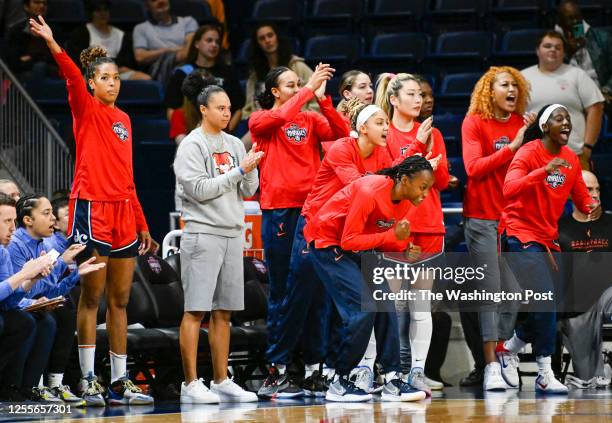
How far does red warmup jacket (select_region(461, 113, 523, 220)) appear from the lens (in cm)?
767

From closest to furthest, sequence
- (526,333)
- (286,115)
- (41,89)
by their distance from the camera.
A: (286,115) → (526,333) → (41,89)

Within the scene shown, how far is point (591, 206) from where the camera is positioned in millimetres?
7734

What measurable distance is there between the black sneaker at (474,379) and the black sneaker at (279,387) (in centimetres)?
124

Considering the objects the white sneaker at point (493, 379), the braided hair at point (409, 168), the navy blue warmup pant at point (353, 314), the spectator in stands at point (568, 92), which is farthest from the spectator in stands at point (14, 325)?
the spectator in stands at point (568, 92)

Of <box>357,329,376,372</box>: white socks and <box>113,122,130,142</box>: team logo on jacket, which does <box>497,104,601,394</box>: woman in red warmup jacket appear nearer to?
<box>357,329,376,372</box>: white socks

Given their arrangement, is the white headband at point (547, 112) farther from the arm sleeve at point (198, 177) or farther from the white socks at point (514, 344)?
the arm sleeve at point (198, 177)

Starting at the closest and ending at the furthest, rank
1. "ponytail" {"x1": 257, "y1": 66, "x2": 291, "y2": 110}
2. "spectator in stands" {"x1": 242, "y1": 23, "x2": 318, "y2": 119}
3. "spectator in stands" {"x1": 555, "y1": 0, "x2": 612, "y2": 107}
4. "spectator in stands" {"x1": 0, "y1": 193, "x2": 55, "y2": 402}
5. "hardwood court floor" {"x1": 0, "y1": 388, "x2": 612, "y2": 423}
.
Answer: "hardwood court floor" {"x1": 0, "y1": 388, "x2": 612, "y2": 423} < "spectator in stands" {"x1": 0, "y1": 193, "x2": 55, "y2": 402} < "ponytail" {"x1": 257, "y1": 66, "x2": 291, "y2": 110} < "spectator in stands" {"x1": 242, "y1": 23, "x2": 318, "y2": 119} < "spectator in stands" {"x1": 555, "y1": 0, "x2": 612, "y2": 107}

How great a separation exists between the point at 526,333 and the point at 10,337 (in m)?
3.18

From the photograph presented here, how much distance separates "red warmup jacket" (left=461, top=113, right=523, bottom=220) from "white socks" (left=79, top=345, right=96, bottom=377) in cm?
254

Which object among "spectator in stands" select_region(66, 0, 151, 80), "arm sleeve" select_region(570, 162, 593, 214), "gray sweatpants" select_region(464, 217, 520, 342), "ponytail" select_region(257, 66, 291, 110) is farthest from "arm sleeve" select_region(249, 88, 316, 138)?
"spectator in stands" select_region(66, 0, 151, 80)

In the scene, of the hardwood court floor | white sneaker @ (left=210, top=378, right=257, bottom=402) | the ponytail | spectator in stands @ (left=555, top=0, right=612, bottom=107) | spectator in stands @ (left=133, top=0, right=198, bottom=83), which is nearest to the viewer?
the hardwood court floor

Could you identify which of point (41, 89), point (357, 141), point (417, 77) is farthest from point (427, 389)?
point (41, 89)

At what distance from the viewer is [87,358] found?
663 centimetres

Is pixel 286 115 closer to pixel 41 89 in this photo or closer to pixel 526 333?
pixel 526 333
